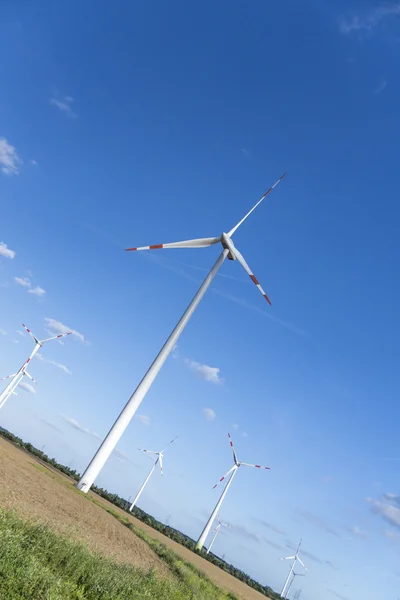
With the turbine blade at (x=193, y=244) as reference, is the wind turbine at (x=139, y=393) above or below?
below

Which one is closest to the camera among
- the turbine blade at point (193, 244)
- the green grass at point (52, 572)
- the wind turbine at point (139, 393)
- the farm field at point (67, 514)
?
the green grass at point (52, 572)

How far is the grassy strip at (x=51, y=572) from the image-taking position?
1122 cm

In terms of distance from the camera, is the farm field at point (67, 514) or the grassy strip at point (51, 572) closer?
the grassy strip at point (51, 572)

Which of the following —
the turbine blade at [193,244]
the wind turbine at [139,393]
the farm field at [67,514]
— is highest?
the turbine blade at [193,244]

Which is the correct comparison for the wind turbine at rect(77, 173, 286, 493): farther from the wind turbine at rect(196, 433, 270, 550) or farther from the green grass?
the wind turbine at rect(196, 433, 270, 550)

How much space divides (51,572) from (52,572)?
52cm

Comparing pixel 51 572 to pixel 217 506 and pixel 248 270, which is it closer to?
pixel 248 270

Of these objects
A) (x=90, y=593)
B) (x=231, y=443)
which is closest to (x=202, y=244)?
(x=90, y=593)

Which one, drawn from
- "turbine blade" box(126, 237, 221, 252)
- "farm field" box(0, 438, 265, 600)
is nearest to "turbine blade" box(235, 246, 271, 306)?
"turbine blade" box(126, 237, 221, 252)

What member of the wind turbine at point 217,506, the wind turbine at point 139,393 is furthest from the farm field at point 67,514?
the wind turbine at point 217,506

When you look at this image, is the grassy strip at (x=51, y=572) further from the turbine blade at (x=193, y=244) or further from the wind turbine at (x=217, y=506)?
the wind turbine at (x=217, y=506)

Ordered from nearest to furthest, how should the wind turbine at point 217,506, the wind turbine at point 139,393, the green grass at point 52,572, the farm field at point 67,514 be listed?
the green grass at point 52,572, the farm field at point 67,514, the wind turbine at point 139,393, the wind turbine at point 217,506

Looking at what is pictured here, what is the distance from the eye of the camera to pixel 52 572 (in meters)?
13.5

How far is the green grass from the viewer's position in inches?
442
